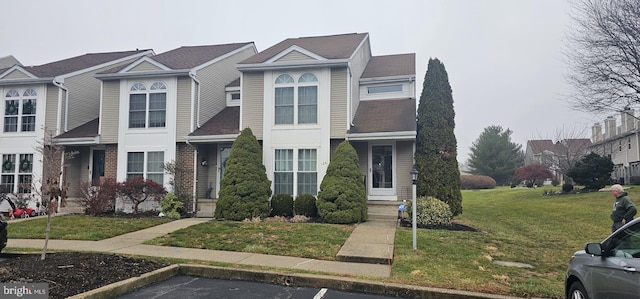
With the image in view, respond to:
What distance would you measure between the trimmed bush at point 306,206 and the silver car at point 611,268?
9303 millimetres

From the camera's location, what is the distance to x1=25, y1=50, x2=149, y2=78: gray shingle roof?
1708cm

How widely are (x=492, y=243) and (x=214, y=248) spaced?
22.5 ft

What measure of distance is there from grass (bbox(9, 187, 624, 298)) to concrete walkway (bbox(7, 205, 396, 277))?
11.1 inches

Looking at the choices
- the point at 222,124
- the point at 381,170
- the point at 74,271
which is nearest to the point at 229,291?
the point at 74,271

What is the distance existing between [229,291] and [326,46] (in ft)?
43.6

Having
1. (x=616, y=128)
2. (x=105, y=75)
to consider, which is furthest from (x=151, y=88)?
(x=616, y=128)

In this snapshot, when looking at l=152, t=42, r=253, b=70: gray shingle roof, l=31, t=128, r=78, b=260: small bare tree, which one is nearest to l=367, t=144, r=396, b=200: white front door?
l=152, t=42, r=253, b=70: gray shingle roof

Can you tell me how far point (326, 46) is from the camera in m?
17.1

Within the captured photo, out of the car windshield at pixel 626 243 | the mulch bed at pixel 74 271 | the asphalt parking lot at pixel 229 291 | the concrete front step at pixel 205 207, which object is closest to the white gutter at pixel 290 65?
the concrete front step at pixel 205 207

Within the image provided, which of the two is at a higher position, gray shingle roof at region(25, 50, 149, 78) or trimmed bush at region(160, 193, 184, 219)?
gray shingle roof at region(25, 50, 149, 78)

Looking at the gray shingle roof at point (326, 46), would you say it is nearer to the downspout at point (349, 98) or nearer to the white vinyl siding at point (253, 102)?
the downspout at point (349, 98)

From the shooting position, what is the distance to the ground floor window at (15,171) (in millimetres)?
16578

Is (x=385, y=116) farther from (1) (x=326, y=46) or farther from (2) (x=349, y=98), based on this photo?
(1) (x=326, y=46)

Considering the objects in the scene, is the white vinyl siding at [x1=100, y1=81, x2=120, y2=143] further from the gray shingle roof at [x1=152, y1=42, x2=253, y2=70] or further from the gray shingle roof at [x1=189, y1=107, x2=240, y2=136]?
the gray shingle roof at [x1=189, y1=107, x2=240, y2=136]
